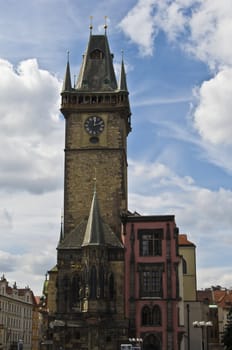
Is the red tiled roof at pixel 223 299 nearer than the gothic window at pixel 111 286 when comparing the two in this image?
No

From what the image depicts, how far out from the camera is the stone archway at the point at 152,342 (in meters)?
65.1

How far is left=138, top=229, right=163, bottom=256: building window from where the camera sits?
6775 centimetres

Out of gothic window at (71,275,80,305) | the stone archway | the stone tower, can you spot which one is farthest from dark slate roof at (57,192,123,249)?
the stone archway

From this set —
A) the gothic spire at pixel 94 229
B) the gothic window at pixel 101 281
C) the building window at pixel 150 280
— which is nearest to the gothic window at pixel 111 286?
the gothic window at pixel 101 281

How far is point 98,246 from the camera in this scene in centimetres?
6594

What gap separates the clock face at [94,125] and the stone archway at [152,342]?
23480 millimetres

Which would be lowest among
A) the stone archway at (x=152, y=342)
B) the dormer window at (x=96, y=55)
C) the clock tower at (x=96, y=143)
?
the stone archway at (x=152, y=342)

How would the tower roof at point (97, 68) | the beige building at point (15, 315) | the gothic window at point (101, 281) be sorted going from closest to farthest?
the gothic window at point (101, 281) → the tower roof at point (97, 68) → the beige building at point (15, 315)

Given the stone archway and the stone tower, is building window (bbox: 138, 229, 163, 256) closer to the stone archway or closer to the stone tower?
the stone tower

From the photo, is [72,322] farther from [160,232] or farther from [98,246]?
[160,232]

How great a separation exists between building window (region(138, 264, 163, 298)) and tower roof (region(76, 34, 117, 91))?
2183 centimetres

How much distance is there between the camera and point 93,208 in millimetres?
68625

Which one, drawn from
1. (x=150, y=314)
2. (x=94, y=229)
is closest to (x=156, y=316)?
(x=150, y=314)

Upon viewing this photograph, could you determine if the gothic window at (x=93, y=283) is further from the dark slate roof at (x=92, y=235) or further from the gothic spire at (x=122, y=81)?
the gothic spire at (x=122, y=81)
